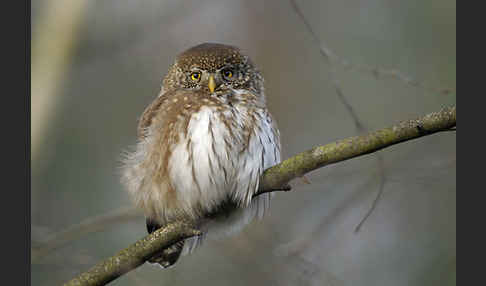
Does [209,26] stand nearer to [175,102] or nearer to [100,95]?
[100,95]

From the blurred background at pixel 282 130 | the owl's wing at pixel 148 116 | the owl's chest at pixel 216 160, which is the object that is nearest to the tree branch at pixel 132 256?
the owl's chest at pixel 216 160

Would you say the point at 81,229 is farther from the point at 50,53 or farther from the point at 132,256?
the point at 50,53

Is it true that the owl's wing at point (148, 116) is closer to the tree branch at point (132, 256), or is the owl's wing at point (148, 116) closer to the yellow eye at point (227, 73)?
the yellow eye at point (227, 73)

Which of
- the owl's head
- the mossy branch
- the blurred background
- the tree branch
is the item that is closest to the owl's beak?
the owl's head

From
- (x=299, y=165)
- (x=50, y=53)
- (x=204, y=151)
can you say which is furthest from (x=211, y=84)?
(x=50, y=53)

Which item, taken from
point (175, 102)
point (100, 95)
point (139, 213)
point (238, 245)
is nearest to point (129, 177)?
point (139, 213)
